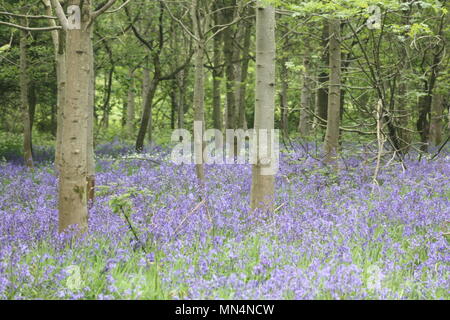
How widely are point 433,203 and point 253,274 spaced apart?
3446 mm

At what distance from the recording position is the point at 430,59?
14375mm

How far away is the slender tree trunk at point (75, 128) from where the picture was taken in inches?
178

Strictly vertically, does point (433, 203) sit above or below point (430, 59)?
below

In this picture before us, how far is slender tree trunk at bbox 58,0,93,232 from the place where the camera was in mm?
4523

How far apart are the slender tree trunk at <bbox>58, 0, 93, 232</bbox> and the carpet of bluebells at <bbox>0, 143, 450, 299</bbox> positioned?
0.86ft

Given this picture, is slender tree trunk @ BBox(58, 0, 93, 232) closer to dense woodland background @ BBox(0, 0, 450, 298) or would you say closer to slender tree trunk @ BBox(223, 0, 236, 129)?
dense woodland background @ BBox(0, 0, 450, 298)

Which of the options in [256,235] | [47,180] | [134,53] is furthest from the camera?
[134,53]

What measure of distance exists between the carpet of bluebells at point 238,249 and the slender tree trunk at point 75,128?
10.3 inches

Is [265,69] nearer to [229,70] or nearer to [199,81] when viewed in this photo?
[199,81]

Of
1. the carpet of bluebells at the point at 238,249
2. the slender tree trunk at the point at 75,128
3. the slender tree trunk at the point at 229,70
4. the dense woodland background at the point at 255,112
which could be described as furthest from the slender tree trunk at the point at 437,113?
the slender tree trunk at the point at 75,128

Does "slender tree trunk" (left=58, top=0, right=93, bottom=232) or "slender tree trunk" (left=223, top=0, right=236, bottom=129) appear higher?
"slender tree trunk" (left=223, top=0, right=236, bottom=129)

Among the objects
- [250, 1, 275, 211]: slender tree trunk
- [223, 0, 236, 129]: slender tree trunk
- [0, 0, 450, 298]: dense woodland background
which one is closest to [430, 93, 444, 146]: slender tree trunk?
[0, 0, 450, 298]: dense woodland background
